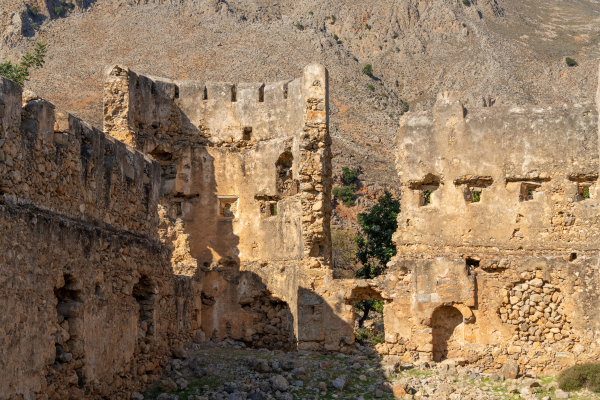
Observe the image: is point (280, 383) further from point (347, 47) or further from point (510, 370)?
point (347, 47)

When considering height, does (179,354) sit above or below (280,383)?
above

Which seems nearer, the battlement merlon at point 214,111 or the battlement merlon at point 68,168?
the battlement merlon at point 68,168

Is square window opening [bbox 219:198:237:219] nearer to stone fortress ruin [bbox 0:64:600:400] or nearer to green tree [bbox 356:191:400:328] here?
stone fortress ruin [bbox 0:64:600:400]

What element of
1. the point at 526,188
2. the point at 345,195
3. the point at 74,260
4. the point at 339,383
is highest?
the point at 345,195

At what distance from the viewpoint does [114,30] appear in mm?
72938

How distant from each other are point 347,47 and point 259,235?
58.3 metres

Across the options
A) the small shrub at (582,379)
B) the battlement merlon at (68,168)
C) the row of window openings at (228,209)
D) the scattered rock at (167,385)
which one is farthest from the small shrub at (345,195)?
the scattered rock at (167,385)

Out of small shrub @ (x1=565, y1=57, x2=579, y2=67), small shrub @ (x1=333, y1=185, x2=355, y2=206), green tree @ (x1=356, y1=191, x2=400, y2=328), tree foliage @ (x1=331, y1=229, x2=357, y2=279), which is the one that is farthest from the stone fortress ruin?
small shrub @ (x1=565, y1=57, x2=579, y2=67)

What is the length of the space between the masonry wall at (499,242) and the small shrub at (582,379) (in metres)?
0.98

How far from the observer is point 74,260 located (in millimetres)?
9109

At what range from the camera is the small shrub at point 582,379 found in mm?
13274

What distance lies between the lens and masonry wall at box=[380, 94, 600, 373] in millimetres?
15008

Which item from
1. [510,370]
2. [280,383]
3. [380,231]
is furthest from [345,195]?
[280,383]

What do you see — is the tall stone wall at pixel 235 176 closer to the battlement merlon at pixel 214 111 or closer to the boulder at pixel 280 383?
the battlement merlon at pixel 214 111
